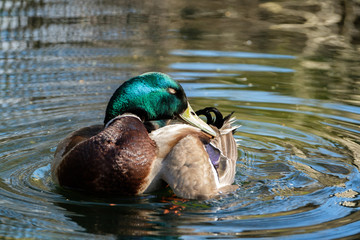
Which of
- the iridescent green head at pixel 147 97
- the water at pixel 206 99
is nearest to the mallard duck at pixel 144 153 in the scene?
the iridescent green head at pixel 147 97

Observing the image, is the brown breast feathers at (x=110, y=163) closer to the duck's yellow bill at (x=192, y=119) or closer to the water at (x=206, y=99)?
the water at (x=206, y=99)

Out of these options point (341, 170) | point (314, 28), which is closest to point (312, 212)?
point (341, 170)

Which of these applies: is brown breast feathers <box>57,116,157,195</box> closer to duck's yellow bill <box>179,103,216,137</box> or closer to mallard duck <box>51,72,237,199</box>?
mallard duck <box>51,72,237,199</box>

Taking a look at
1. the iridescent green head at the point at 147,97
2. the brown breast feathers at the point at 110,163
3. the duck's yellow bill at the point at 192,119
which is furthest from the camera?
the duck's yellow bill at the point at 192,119

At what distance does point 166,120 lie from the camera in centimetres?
646

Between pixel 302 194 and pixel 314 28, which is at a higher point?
pixel 314 28

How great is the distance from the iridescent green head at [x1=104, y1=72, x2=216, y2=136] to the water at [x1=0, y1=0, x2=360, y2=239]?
82 cm

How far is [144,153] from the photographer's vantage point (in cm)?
545

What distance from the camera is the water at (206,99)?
16.7 feet

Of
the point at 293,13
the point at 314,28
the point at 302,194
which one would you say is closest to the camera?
the point at 302,194

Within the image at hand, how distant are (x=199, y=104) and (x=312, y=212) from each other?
3.47 metres

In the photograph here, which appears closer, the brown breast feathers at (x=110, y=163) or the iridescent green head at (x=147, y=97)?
the brown breast feathers at (x=110, y=163)

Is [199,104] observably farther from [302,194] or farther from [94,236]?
[94,236]

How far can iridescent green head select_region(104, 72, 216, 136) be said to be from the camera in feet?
19.0
